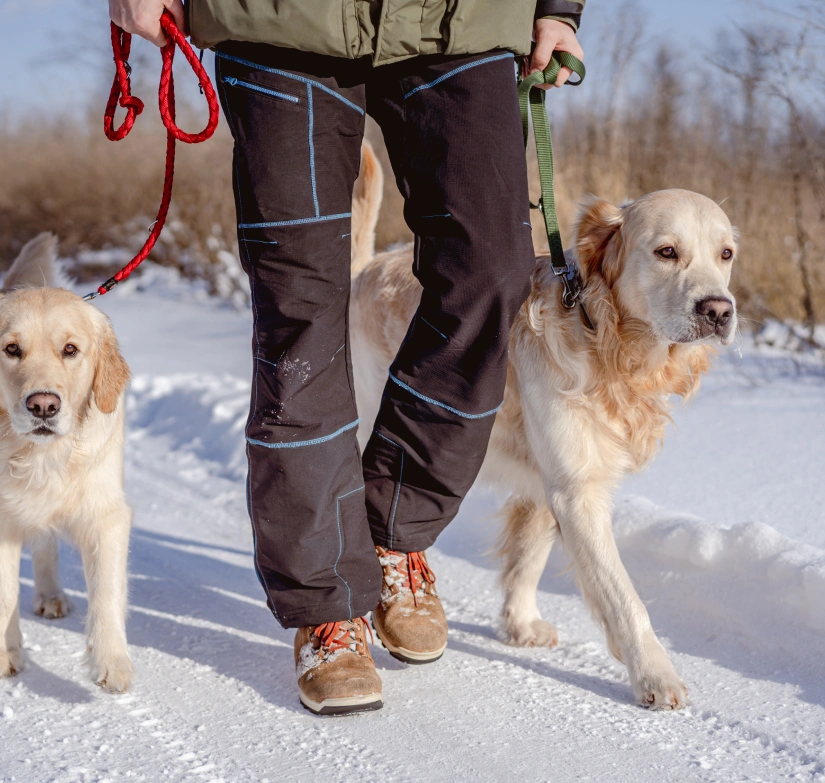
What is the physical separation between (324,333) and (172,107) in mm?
687

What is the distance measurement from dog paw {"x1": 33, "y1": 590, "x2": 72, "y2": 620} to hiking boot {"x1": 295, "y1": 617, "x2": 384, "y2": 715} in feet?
3.02

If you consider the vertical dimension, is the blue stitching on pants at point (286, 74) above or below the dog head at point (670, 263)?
above

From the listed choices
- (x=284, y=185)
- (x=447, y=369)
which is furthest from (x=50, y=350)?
(x=447, y=369)

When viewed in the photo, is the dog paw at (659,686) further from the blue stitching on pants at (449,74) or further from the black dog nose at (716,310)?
the blue stitching on pants at (449,74)

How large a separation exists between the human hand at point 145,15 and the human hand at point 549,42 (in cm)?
88

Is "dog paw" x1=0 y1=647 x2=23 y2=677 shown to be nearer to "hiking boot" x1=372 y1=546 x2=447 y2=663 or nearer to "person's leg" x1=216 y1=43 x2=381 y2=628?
"person's leg" x1=216 y1=43 x2=381 y2=628

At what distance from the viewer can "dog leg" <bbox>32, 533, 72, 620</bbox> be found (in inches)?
105

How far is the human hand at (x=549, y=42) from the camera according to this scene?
7.36 feet

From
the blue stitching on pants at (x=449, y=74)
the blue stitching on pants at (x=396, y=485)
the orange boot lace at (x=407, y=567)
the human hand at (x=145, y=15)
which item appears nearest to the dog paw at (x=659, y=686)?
the orange boot lace at (x=407, y=567)

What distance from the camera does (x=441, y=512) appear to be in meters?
2.29

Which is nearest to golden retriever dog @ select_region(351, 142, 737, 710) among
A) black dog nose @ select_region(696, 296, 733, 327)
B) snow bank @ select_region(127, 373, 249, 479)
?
black dog nose @ select_region(696, 296, 733, 327)

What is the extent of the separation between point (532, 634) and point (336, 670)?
0.69 metres

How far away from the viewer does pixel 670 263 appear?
2.30 metres

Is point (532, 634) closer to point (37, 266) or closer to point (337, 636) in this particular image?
point (337, 636)
